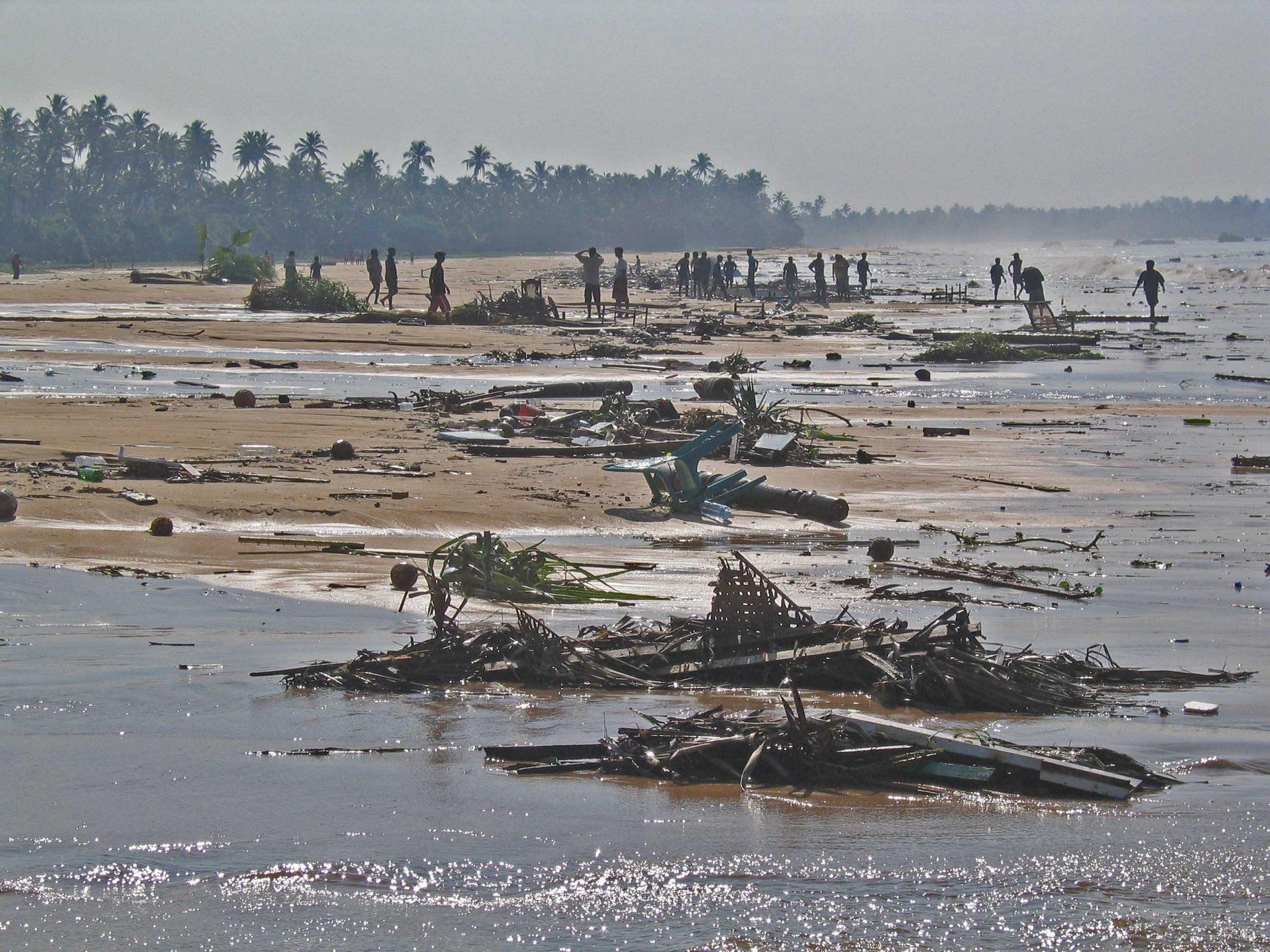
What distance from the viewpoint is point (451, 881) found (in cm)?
450

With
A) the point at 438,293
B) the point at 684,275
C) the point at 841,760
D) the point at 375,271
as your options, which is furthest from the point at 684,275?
the point at 841,760

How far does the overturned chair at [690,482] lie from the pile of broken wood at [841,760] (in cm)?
598

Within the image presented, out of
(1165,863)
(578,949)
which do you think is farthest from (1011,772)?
(578,949)

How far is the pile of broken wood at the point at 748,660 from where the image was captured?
642 cm

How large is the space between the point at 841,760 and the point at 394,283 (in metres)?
34.7

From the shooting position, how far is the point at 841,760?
17.9 feet

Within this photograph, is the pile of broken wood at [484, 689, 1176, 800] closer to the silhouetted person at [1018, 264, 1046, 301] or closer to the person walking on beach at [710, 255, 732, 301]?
the silhouetted person at [1018, 264, 1046, 301]

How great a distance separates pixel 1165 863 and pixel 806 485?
8.34 metres

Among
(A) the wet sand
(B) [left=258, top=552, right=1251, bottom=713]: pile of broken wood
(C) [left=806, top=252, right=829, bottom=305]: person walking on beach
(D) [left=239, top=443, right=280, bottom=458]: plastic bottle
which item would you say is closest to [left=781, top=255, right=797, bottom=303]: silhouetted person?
(C) [left=806, top=252, right=829, bottom=305]: person walking on beach

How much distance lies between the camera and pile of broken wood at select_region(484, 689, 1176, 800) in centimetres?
531

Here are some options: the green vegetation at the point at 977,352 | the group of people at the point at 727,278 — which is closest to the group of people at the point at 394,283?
the green vegetation at the point at 977,352

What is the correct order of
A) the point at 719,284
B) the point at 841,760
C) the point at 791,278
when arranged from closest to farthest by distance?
1. the point at 841,760
2. the point at 719,284
3. the point at 791,278

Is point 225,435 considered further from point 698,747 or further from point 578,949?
point 578,949

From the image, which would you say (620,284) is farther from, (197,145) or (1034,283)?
(197,145)
